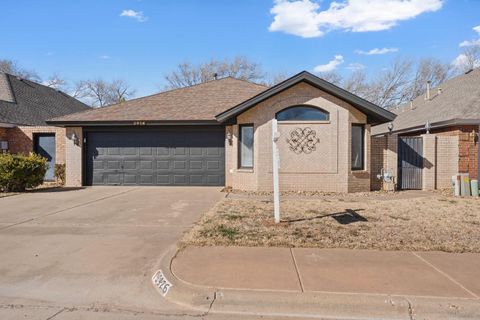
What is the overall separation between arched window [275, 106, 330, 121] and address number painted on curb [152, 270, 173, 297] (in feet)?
29.4

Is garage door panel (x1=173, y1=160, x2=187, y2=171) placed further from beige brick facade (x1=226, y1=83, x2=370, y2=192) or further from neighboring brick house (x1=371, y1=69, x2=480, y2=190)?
neighboring brick house (x1=371, y1=69, x2=480, y2=190)

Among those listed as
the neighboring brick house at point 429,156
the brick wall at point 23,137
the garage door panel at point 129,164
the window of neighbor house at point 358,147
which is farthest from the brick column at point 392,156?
the brick wall at point 23,137

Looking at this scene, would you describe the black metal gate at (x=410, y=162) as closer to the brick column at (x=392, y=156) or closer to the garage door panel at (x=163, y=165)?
the brick column at (x=392, y=156)

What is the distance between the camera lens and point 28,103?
71.0 ft

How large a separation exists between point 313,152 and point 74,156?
10121 mm

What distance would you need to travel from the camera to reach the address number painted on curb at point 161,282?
13.8ft

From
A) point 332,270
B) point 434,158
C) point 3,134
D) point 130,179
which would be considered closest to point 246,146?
point 130,179

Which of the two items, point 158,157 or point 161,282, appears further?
point 158,157

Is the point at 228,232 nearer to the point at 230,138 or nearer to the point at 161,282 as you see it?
the point at 161,282

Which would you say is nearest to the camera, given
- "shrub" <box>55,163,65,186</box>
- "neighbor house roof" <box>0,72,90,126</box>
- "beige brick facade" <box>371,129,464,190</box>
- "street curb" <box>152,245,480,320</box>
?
"street curb" <box>152,245,480,320</box>

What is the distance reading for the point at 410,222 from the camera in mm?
7598

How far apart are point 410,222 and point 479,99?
10870mm

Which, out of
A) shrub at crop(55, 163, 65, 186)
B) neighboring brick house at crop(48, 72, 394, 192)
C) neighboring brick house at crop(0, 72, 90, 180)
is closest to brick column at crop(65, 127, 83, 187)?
neighboring brick house at crop(48, 72, 394, 192)

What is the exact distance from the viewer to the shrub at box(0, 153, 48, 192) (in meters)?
12.7
